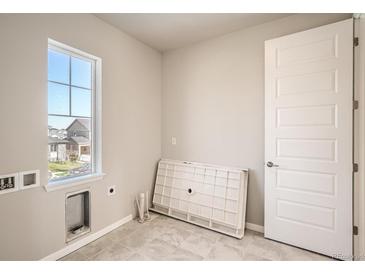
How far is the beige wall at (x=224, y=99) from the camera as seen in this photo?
240cm

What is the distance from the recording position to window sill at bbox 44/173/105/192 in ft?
6.01

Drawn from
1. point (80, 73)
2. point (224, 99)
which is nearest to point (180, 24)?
point (224, 99)

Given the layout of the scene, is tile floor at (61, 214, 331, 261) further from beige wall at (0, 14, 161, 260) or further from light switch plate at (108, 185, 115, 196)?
light switch plate at (108, 185, 115, 196)

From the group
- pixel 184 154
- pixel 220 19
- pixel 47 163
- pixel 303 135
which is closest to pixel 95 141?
pixel 47 163

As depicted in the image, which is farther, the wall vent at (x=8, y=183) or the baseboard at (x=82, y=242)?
the baseboard at (x=82, y=242)

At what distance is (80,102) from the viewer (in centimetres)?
222

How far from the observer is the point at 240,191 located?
2.41m

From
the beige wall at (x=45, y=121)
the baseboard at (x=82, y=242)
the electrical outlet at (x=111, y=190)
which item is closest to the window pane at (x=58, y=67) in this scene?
the beige wall at (x=45, y=121)

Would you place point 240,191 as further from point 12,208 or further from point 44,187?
point 12,208

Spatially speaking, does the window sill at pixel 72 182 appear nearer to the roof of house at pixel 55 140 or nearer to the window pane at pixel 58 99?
the roof of house at pixel 55 140

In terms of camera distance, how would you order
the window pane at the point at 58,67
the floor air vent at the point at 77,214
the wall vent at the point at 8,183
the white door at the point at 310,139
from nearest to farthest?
the wall vent at the point at 8,183, the white door at the point at 310,139, the window pane at the point at 58,67, the floor air vent at the point at 77,214

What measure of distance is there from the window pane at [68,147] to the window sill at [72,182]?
10 centimetres

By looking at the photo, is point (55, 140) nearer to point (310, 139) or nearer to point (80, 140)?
point (80, 140)

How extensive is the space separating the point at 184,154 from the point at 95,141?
132 cm
